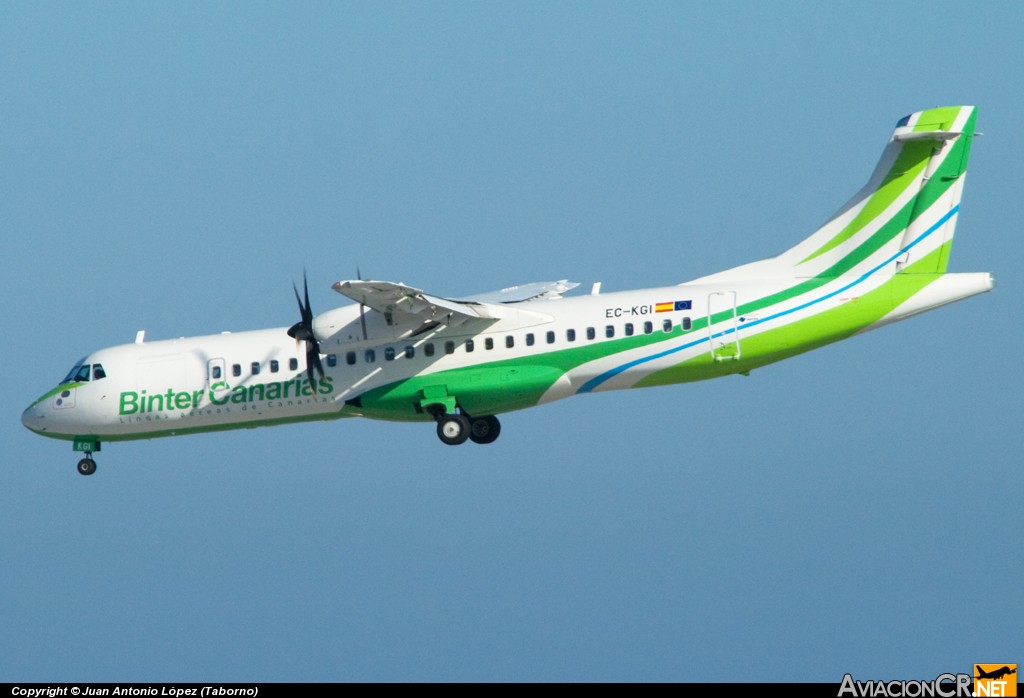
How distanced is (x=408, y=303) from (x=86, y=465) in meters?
9.91

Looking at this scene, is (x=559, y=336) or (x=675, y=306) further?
(x=559, y=336)

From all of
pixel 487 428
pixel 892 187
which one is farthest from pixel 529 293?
pixel 892 187

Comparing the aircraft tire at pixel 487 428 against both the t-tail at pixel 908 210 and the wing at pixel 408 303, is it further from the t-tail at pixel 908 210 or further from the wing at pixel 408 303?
the t-tail at pixel 908 210

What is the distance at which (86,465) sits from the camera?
4078 centimetres

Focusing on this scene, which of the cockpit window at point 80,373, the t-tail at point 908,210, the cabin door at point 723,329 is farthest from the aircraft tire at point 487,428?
the cockpit window at point 80,373

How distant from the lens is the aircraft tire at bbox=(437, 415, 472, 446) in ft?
125

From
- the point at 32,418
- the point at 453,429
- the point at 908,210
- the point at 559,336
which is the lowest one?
the point at 453,429

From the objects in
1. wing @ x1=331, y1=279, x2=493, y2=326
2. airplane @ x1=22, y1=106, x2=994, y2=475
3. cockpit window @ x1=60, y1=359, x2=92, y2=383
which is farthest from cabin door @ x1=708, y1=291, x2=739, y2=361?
cockpit window @ x1=60, y1=359, x2=92, y2=383

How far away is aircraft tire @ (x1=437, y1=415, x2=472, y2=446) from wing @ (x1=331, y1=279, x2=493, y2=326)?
2223mm

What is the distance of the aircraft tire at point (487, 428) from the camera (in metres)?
40.2

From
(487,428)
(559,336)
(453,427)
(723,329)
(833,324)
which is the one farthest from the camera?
(487,428)

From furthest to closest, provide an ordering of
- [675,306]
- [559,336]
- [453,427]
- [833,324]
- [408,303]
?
1. [453,427]
2. [559,336]
3. [675,306]
4. [408,303]
5. [833,324]

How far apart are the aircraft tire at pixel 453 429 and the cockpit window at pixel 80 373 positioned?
8.83 meters

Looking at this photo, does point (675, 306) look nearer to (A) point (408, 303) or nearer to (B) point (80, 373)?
(A) point (408, 303)
